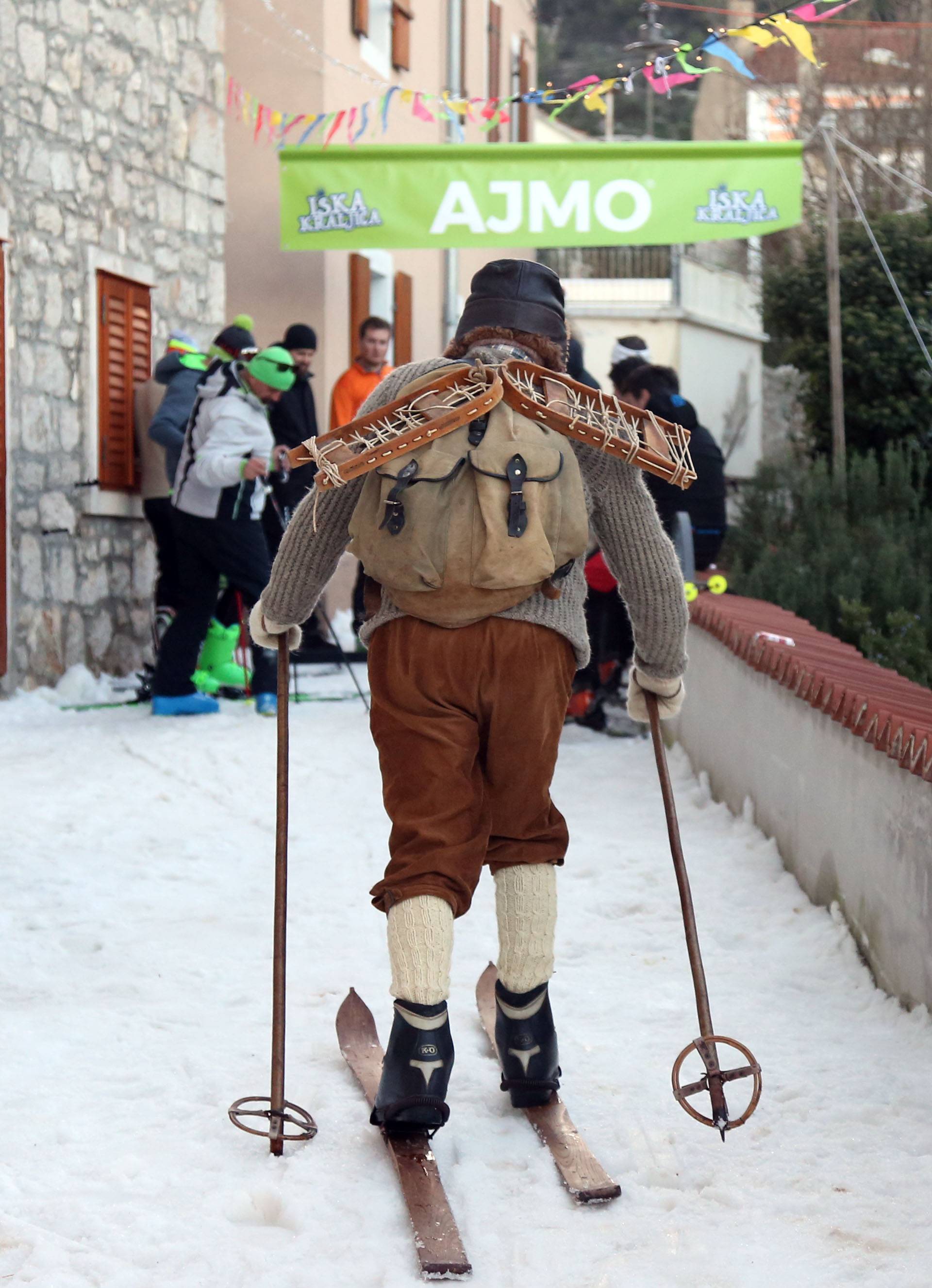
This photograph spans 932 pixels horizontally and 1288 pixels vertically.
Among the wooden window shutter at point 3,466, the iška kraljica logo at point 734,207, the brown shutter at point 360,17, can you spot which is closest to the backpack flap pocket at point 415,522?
the wooden window shutter at point 3,466

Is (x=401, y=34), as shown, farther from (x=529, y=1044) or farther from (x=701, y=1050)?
(x=701, y=1050)

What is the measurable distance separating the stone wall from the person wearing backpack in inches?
221

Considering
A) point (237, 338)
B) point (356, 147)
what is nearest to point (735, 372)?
point (356, 147)

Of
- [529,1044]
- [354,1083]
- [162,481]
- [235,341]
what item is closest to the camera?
[529,1044]

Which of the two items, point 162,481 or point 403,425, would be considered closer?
point 403,425

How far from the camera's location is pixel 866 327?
15555mm

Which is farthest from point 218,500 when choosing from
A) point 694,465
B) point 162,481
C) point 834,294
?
point 834,294

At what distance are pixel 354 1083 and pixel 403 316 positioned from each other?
12606mm

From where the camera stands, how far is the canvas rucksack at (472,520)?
2.74m

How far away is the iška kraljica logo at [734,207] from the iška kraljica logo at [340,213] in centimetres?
192

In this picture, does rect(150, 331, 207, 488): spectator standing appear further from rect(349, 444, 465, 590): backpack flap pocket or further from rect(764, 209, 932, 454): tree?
rect(764, 209, 932, 454): tree

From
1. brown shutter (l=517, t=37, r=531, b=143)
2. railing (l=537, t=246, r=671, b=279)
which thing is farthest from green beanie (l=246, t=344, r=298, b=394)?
brown shutter (l=517, t=37, r=531, b=143)

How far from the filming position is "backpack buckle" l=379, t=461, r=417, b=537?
2.75 meters

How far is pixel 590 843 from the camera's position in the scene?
220 inches
